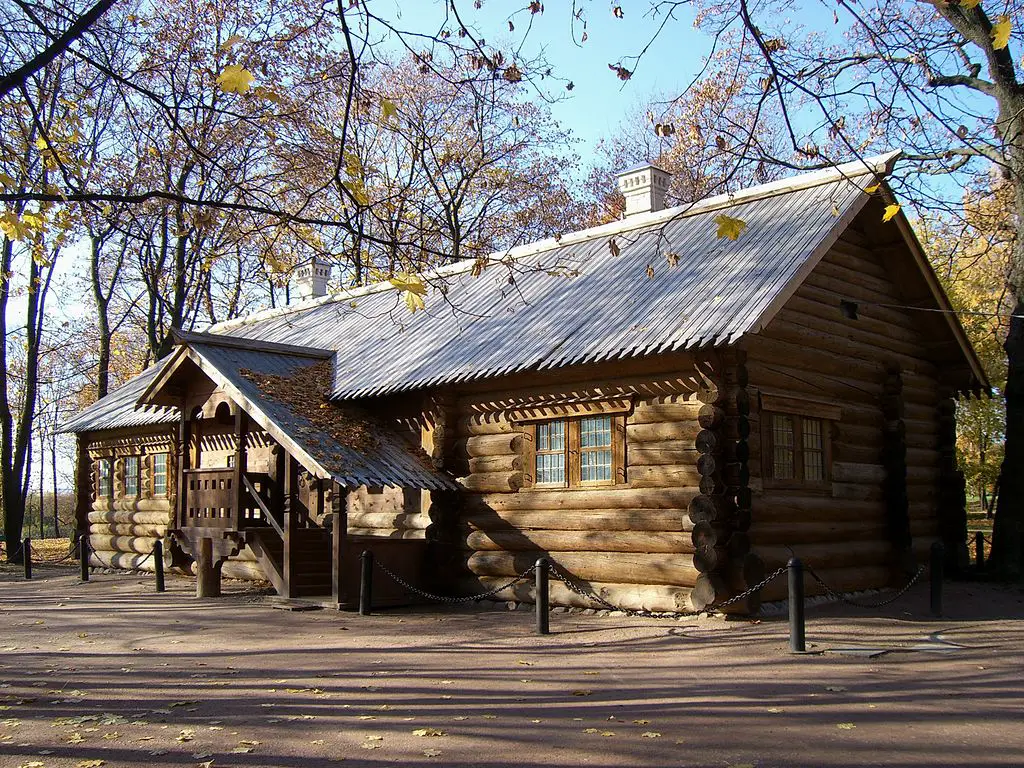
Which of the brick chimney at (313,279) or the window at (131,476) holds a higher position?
the brick chimney at (313,279)

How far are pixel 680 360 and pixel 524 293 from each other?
17.2ft

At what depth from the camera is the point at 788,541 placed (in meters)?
14.2

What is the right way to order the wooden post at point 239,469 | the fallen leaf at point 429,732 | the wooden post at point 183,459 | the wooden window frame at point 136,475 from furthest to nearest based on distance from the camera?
the wooden window frame at point 136,475, the wooden post at point 183,459, the wooden post at point 239,469, the fallen leaf at point 429,732

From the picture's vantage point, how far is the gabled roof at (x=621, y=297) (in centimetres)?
1341

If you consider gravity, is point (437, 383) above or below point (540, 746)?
above

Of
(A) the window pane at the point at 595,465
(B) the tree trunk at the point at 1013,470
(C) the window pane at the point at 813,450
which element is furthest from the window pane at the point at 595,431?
(B) the tree trunk at the point at 1013,470

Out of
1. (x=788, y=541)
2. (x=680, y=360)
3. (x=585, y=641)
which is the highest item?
(x=680, y=360)

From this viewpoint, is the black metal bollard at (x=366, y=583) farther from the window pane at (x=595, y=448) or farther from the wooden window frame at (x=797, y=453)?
the wooden window frame at (x=797, y=453)

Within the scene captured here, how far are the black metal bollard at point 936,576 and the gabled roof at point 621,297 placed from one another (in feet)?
13.1

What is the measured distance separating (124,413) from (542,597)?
53.1 feet

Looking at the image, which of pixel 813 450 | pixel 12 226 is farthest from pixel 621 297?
A: pixel 12 226

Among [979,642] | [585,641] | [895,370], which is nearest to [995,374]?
[895,370]

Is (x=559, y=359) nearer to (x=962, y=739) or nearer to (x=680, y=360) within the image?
(x=680, y=360)

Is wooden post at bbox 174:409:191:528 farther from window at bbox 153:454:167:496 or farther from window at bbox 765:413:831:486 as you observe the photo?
window at bbox 765:413:831:486
